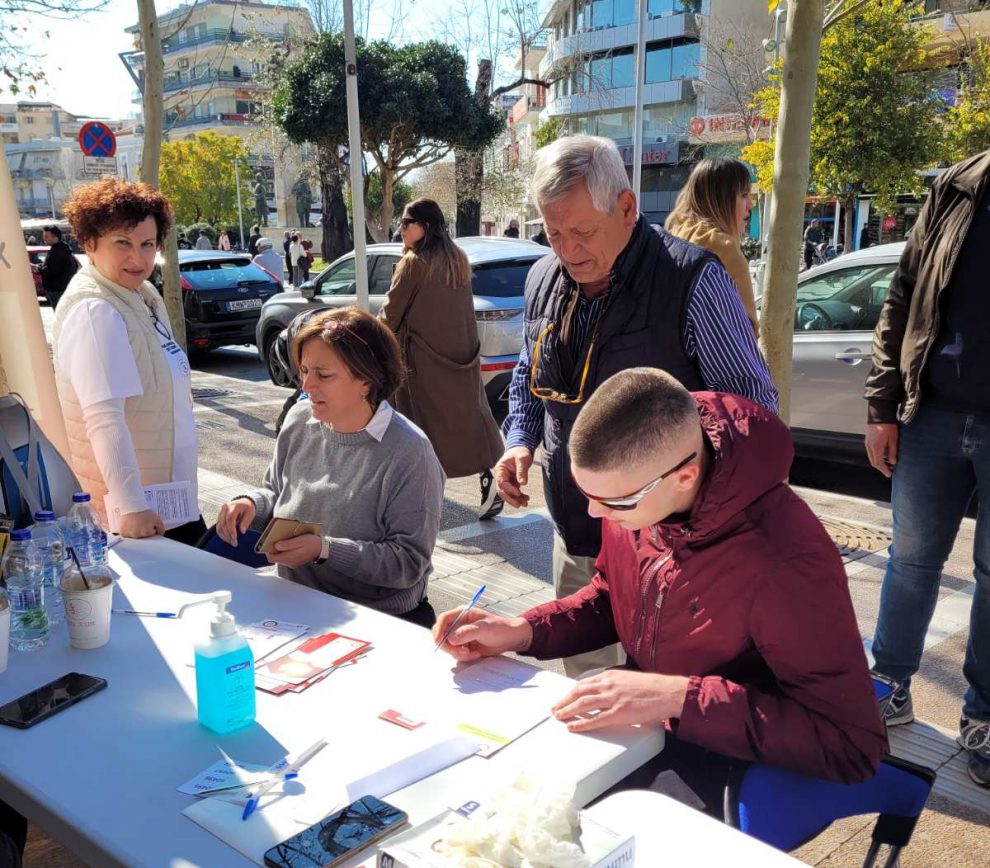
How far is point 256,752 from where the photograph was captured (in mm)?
1679

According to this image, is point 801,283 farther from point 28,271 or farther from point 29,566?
point 29,566

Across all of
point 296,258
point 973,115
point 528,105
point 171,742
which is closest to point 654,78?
point 528,105

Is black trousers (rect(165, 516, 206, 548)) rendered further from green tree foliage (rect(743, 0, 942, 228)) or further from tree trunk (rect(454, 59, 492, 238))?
tree trunk (rect(454, 59, 492, 238))

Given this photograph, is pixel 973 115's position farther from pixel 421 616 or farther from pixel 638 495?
pixel 638 495

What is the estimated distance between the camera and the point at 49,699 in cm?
187

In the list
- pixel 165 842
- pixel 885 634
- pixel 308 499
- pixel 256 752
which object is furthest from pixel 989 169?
pixel 165 842

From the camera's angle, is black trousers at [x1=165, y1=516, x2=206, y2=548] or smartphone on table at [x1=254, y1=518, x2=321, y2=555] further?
black trousers at [x1=165, y1=516, x2=206, y2=548]

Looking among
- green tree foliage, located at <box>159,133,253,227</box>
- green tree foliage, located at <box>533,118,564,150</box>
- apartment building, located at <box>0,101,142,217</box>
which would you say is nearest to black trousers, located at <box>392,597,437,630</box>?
green tree foliage, located at <box>533,118,564,150</box>

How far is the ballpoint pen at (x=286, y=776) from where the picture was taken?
149 centimetres

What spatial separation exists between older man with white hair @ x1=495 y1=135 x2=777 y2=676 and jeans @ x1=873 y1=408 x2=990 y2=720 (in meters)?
0.71

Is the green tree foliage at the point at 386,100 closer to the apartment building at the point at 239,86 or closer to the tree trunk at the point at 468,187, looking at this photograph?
the tree trunk at the point at 468,187

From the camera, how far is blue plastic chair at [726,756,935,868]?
62.6 inches

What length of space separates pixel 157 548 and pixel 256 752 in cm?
133

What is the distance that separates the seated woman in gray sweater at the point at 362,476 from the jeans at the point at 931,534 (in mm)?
1619
